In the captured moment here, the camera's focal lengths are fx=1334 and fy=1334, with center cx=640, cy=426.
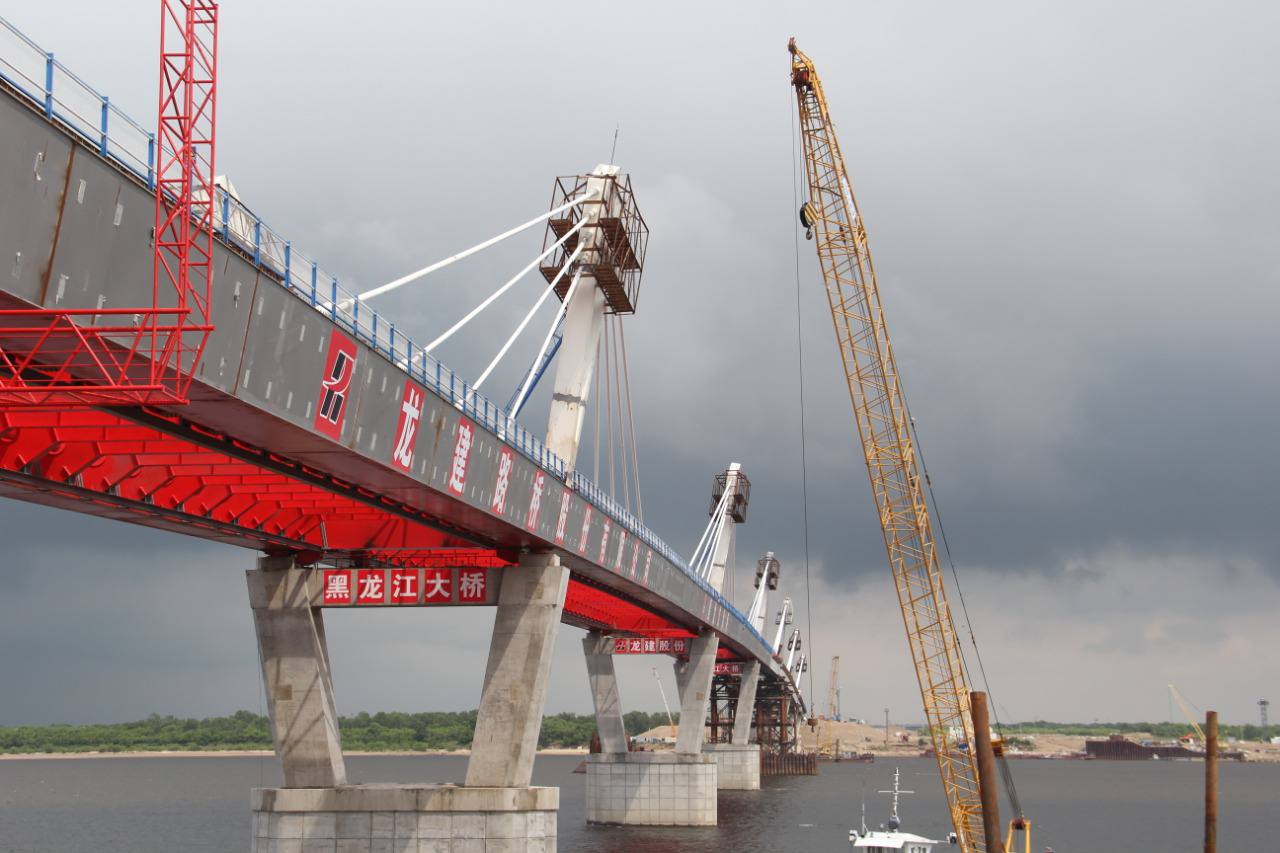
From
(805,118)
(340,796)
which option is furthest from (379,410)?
(805,118)

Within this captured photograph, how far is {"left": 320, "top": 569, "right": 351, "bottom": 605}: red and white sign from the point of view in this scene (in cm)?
5019

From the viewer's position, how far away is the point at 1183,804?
172 meters

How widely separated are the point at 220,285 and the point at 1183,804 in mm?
172050

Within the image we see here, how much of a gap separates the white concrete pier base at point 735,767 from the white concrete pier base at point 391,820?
10888cm

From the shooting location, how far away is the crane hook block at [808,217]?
88.1 m

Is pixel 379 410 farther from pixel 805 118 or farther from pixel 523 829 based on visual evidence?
pixel 805 118

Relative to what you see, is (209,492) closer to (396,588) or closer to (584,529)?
(396,588)

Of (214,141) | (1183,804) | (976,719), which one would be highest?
(214,141)

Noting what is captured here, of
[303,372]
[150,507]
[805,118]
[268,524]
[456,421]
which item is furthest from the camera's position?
[805,118]

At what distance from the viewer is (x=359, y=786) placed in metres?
49.3

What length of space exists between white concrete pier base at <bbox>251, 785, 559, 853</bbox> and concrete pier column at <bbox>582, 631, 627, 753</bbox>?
53.4 metres

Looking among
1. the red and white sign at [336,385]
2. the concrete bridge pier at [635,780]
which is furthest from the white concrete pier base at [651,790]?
the red and white sign at [336,385]

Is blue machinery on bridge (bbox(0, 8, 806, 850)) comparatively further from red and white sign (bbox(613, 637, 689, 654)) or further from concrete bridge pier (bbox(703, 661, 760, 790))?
concrete bridge pier (bbox(703, 661, 760, 790))

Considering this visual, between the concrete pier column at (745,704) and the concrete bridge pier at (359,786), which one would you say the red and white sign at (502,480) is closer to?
the concrete bridge pier at (359,786)
